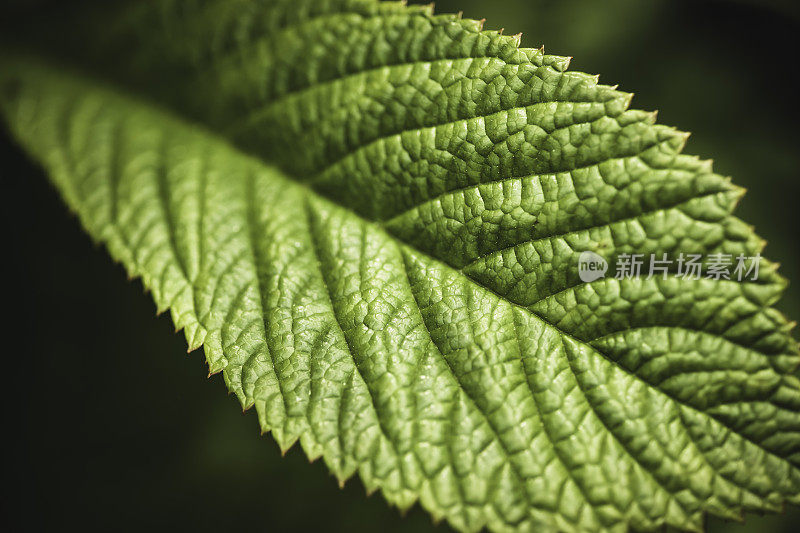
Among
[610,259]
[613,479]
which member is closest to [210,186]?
[610,259]

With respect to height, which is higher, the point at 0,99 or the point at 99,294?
the point at 0,99

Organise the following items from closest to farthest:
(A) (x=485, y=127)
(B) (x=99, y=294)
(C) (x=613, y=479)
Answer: (C) (x=613, y=479)
(A) (x=485, y=127)
(B) (x=99, y=294)

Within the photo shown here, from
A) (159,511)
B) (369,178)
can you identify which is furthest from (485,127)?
(159,511)

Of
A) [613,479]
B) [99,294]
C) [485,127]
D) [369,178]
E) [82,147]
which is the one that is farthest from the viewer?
[99,294]

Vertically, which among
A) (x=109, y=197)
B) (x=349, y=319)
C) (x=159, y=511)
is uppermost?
(x=109, y=197)

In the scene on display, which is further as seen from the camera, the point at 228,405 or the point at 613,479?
the point at 228,405

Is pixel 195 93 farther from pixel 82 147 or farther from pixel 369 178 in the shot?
pixel 369 178
